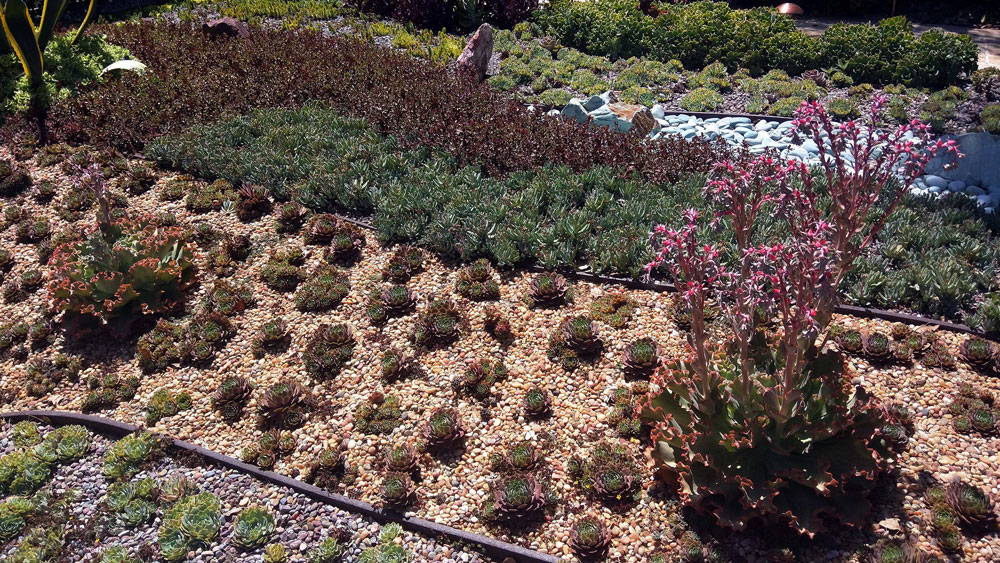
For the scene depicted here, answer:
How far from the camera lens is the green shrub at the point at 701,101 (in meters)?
9.41

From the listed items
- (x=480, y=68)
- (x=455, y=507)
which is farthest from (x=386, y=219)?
(x=480, y=68)

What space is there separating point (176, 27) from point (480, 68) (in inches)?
259

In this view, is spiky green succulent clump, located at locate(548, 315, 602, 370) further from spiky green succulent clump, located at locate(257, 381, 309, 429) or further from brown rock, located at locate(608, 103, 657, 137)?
brown rock, located at locate(608, 103, 657, 137)

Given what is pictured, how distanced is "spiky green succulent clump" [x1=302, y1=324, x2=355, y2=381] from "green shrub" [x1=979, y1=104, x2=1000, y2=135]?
22.6ft

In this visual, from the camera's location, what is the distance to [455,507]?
14.6ft

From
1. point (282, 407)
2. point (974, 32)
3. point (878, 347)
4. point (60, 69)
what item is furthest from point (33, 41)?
point (974, 32)

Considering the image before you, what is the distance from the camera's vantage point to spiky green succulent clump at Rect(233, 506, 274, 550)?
14.3 feet

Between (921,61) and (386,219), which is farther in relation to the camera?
(921,61)

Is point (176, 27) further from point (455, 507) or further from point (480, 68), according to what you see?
point (455, 507)

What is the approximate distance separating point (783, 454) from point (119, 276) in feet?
18.1

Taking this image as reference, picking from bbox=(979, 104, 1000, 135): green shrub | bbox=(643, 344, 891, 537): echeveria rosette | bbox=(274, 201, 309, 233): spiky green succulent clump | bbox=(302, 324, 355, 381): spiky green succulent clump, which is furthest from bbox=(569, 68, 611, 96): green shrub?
bbox=(643, 344, 891, 537): echeveria rosette

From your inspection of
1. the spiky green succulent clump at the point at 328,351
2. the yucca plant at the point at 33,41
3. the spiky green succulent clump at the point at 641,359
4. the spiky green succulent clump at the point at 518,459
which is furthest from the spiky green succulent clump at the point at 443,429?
the yucca plant at the point at 33,41

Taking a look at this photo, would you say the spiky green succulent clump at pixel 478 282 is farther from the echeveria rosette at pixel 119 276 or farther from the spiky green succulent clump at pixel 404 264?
the echeveria rosette at pixel 119 276

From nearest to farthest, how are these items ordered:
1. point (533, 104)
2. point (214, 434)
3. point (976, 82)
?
point (214, 434) → point (976, 82) → point (533, 104)
